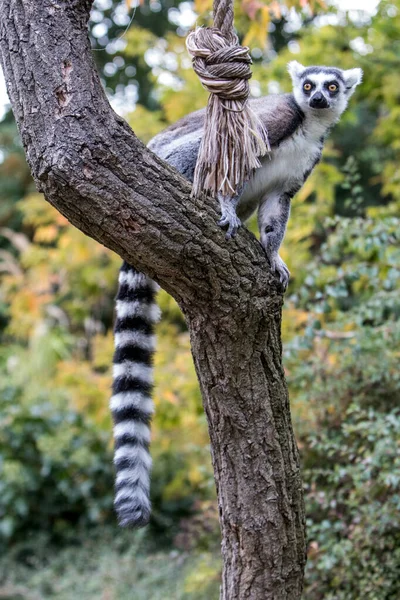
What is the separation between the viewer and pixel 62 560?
7.20m

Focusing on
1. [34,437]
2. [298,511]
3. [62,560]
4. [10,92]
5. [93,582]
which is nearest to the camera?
[10,92]

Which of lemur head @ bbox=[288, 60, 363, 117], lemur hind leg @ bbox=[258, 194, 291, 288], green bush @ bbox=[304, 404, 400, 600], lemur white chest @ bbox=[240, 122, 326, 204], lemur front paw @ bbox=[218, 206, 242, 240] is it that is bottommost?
green bush @ bbox=[304, 404, 400, 600]

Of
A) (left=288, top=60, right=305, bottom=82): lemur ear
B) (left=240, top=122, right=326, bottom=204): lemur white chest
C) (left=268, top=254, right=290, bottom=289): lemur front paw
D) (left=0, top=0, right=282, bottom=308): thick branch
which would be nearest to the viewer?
(left=0, top=0, right=282, bottom=308): thick branch

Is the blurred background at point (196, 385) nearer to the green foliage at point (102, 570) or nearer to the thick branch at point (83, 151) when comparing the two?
the green foliage at point (102, 570)

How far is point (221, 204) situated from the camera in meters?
2.54

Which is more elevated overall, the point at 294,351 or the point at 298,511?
the point at 294,351

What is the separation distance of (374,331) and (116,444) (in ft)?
6.64

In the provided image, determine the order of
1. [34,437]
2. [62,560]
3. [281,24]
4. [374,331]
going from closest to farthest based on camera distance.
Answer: [374,331] → [62,560] → [34,437] → [281,24]

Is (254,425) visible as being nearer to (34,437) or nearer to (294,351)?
(294,351)

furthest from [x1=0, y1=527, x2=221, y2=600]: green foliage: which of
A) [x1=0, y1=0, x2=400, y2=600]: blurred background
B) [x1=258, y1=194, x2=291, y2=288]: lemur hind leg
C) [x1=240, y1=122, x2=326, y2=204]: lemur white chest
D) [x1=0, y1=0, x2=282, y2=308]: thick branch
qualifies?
[x1=0, y1=0, x2=282, y2=308]: thick branch

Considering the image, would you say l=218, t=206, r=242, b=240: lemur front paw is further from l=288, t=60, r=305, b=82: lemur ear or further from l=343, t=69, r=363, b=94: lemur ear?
l=343, t=69, r=363, b=94: lemur ear

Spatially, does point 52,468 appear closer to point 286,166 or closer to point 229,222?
point 286,166

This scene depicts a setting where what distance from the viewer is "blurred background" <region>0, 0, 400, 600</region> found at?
4102 mm

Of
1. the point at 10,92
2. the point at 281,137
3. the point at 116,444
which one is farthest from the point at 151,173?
the point at 281,137
